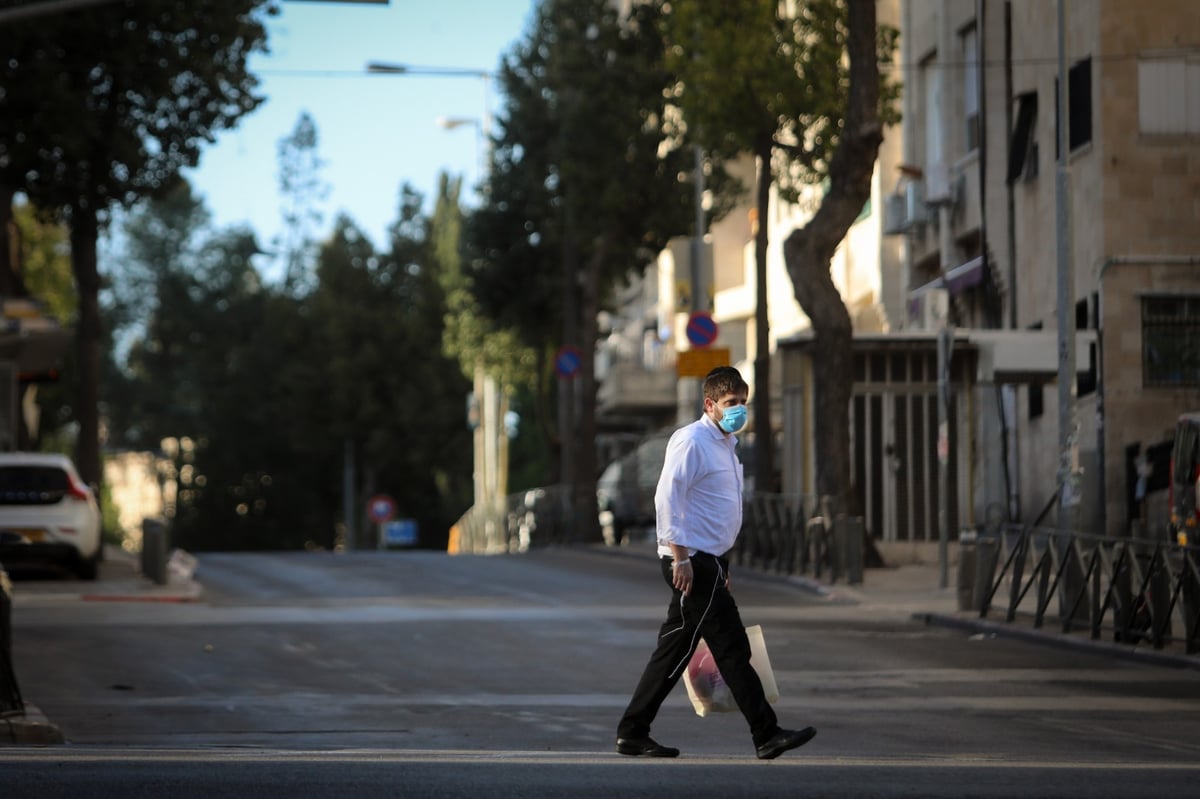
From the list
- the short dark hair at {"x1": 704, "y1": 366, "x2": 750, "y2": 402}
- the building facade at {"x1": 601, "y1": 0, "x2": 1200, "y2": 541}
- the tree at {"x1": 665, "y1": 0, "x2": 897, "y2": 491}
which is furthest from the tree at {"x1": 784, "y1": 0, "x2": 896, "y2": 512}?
the short dark hair at {"x1": 704, "y1": 366, "x2": 750, "y2": 402}

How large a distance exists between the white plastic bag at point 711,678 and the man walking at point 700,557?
0.32 feet

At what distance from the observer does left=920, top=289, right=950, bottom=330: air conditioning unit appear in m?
37.8

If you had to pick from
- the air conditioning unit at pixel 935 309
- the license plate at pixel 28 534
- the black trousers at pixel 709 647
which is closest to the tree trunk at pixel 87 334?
the license plate at pixel 28 534

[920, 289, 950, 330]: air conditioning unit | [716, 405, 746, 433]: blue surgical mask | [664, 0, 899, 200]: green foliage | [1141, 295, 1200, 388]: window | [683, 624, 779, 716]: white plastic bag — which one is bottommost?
[683, 624, 779, 716]: white plastic bag

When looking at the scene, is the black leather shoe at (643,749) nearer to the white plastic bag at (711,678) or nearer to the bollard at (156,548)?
Result: the white plastic bag at (711,678)

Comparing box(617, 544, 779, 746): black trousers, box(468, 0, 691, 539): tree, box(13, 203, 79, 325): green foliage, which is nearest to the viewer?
box(617, 544, 779, 746): black trousers

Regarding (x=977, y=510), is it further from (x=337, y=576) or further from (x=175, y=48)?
(x=175, y=48)

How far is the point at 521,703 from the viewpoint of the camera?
1566cm

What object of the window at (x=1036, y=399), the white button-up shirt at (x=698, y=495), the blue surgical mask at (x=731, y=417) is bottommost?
the white button-up shirt at (x=698, y=495)

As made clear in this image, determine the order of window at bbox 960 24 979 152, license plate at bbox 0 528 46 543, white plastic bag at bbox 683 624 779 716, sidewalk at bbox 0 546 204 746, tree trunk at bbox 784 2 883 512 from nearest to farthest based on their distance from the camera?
white plastic bag at bbox 683 624 779 716 < sidewalk at bbox 0 546 204 746 < license plate at bbox 0 528 46 543 < tree trunk at bbox 784 2 883 512 < window at bbox 960 24 979 152

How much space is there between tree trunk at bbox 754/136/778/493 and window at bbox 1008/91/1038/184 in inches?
147

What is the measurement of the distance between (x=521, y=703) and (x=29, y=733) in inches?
140

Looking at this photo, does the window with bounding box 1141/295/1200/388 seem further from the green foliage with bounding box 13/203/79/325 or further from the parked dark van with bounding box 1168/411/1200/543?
the green foliage with bounding box 13/203/79/325

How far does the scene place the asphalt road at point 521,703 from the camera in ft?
32.0
